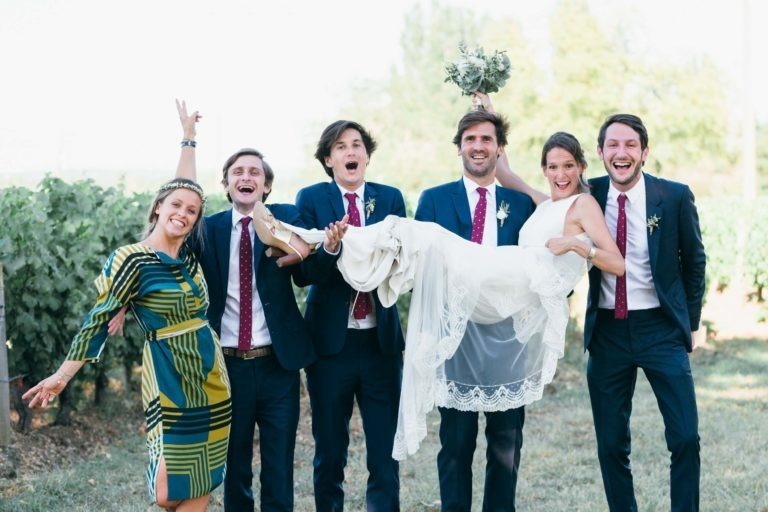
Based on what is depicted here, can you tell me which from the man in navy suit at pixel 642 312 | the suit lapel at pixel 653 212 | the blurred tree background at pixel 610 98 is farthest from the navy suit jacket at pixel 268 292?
the blurred tree background at pixel 610 98

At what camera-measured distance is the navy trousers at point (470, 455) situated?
5.27 metres

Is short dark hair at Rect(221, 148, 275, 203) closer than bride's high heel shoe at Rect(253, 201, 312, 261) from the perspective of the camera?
No

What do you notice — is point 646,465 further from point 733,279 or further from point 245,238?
point 733,279

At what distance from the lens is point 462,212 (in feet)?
17.4

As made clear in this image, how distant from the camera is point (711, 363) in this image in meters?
12.6

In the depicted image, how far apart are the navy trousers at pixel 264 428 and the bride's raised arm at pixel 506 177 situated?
179cm

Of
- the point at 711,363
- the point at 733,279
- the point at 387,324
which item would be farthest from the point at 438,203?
the point at 733,279

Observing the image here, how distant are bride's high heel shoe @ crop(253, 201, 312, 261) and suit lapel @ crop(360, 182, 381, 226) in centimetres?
59

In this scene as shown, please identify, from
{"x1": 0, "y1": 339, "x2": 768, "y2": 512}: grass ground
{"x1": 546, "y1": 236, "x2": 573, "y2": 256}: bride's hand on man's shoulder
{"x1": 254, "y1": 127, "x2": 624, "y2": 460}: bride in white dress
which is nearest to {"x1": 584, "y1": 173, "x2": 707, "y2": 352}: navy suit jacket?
{"x1": 254, "y1": 127, "x2": 624, "y2": 460}: bride in white dress

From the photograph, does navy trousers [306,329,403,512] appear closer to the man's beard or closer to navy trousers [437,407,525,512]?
navy trousers [437,407,525,512]

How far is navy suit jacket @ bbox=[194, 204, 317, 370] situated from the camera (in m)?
4.93

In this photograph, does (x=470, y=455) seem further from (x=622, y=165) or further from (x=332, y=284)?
(x=622, y=165)

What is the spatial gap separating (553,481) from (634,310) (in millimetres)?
2409

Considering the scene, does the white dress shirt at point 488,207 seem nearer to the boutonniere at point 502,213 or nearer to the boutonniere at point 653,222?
the boutonniere at point 502,213
